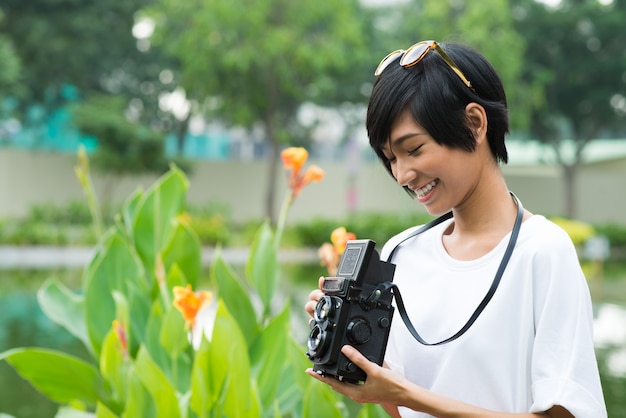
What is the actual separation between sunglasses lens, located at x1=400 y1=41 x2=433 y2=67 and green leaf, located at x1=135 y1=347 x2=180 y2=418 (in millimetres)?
1074

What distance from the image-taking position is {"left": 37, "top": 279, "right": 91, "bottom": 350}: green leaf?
101 inches

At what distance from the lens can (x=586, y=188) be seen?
2052 cm

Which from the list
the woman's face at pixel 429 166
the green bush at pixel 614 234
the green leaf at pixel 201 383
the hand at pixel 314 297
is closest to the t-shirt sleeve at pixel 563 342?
the woman's face at pixel 429 166

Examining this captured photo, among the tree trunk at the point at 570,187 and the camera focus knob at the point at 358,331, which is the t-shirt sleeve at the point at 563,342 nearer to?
the camera focus knob at the point at 358,331

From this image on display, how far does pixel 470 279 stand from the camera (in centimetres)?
99

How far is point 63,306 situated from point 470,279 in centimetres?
189

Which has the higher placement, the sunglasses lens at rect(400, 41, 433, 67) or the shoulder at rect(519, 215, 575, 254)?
the sunglasses lens at rect(400, 41, 433, 67)

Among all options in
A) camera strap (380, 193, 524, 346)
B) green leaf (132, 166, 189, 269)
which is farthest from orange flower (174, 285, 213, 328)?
camera strap (380, 193, 524, 346)

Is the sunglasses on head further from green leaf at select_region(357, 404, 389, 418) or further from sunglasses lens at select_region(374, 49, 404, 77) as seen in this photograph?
green leaf at select_region(357, 404, 389, 418)

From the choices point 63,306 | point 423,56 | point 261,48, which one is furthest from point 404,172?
point 261,48

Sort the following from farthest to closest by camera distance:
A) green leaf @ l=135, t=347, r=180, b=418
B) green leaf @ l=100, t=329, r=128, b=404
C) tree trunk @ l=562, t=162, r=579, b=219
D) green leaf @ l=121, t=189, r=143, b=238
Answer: tree trunk @ l=562, t=162, r=579, b=219 → green leaf @ l=121, t=189, r=143, b=238 → green leaf @ l=100, t=329, r=128, b=404 → green leaf @ l=135, t=347, r=180, b=418

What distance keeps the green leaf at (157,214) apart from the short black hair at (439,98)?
1612mm

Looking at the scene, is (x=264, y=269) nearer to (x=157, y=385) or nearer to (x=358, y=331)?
(x=157, y=385)

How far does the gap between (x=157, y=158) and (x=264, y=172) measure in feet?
11.4
